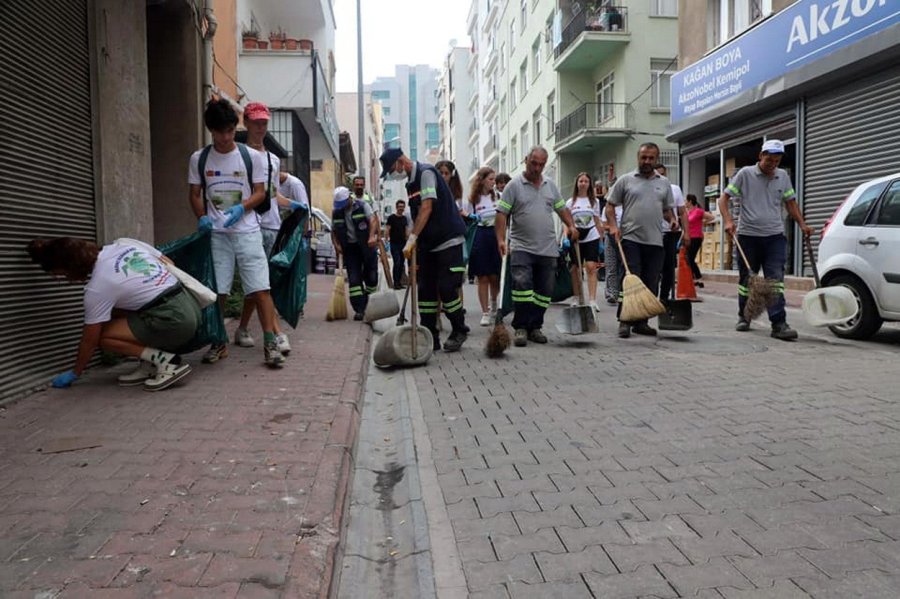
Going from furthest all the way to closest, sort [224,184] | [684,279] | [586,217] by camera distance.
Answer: [684,279]
[586,217]
[224,184]

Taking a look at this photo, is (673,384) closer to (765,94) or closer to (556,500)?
(556,500)

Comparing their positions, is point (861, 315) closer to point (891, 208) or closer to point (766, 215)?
point (891, 208)

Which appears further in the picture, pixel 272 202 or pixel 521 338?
pixel 521 338

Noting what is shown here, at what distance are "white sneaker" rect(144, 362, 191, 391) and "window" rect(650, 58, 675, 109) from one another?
73.8 ft

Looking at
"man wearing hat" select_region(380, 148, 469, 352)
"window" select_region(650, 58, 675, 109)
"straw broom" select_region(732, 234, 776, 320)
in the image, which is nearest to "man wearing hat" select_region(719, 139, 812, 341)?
"straw broom" select_region(732, 234, 776, 320)

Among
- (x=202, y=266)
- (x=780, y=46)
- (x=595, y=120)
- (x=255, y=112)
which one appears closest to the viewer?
(x=202, y=266)

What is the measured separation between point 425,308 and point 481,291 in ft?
6.49

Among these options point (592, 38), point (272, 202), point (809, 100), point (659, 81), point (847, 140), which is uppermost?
point (592, 38)

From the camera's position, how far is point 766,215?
24.4ft

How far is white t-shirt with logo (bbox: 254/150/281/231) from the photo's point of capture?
6117 millimetres

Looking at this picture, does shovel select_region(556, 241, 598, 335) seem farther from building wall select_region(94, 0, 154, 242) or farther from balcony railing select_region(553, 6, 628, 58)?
balcony railing select_region(553, 6, 628, 58)

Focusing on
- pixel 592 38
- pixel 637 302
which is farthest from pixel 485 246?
pixel 592 38

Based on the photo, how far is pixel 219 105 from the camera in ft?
17.8

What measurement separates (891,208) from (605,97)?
21.6 meters
